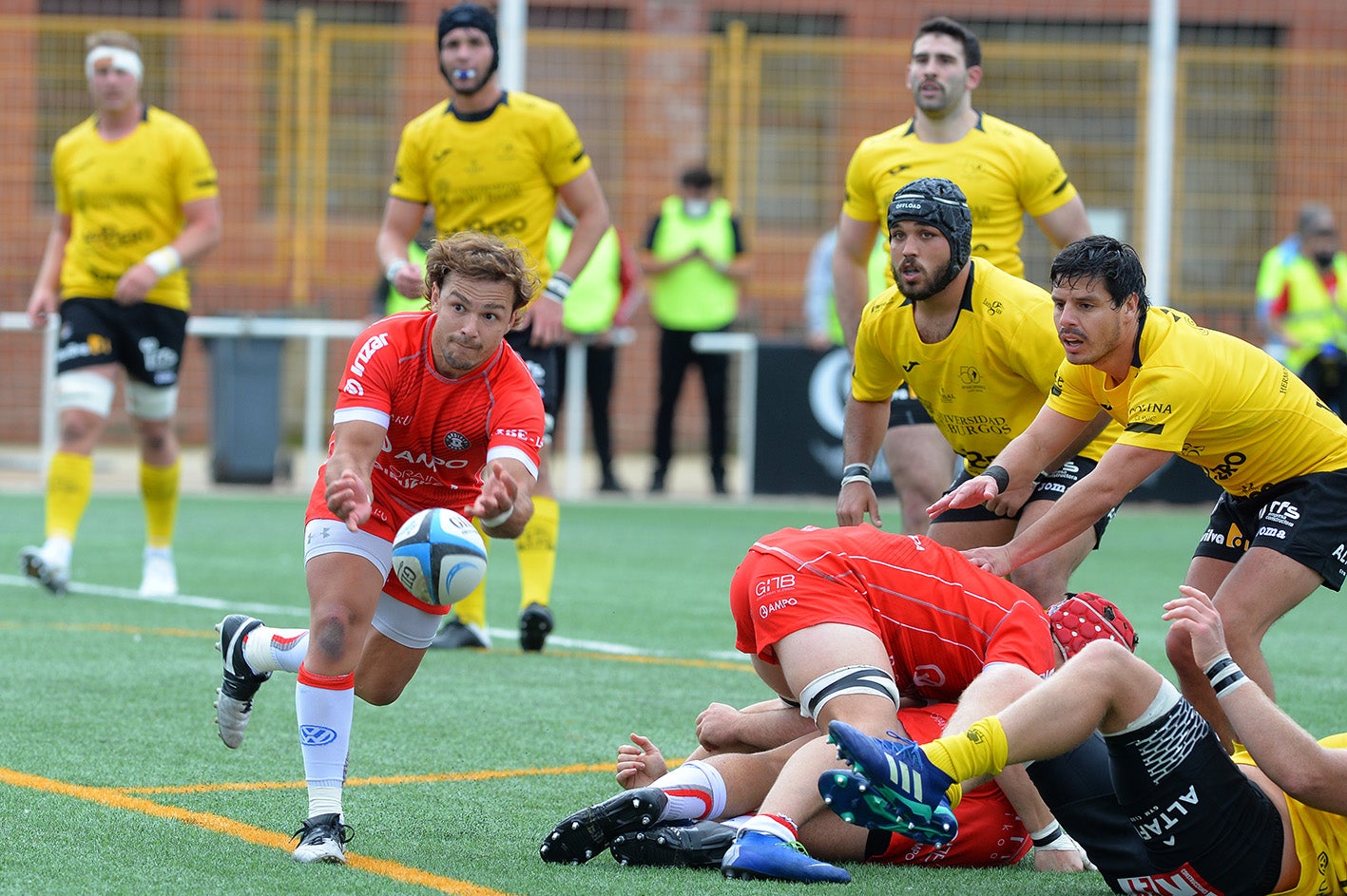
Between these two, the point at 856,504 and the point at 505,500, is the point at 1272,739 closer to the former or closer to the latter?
the point at 505,500

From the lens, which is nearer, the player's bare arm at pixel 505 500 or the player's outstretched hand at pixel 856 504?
the player's bare arm at pixel 505 500

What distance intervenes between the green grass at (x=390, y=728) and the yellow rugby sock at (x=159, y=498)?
320mm

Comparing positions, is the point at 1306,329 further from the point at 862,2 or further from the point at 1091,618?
the point at 1091,618

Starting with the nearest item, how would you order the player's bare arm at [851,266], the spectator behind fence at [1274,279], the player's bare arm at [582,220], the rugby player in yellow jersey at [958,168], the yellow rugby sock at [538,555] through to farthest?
the rugby player in yellow jersey at [958,168] < the player's bare arm at [851,266] < the yellow rugby sock at [538,555] < the player's bare arm at [582,220] < the spectator behind fence at [1274,279]

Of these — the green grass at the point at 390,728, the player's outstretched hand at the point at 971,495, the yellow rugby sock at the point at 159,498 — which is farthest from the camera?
the yellow rugby sock at the point at 159,498

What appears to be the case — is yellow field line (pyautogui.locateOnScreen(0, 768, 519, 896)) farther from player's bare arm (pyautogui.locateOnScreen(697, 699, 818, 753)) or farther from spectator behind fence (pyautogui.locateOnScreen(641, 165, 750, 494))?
spectator behind fence (pyautogui.locateOnScreen(641, 165, 750, 494))

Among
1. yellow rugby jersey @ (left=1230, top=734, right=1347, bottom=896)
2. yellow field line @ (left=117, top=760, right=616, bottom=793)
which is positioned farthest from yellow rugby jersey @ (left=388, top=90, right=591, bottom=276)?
yellow rugby jersey @ (left=1230, top=734, right=1347, bottom=896)

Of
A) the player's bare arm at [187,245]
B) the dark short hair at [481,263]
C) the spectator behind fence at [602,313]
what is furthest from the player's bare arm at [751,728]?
the spectator behind fence at [602,313]

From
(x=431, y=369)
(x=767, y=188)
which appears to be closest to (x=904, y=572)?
(x=431, y=369)

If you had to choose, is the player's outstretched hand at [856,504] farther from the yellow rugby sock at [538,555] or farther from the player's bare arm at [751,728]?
the yellow rugby sock at [538,555]

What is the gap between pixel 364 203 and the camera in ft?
58.7

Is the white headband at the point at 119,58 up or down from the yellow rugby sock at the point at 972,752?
up

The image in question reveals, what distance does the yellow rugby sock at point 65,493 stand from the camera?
8758 mm

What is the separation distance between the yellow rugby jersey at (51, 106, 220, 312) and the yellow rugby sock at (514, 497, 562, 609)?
242 cm
